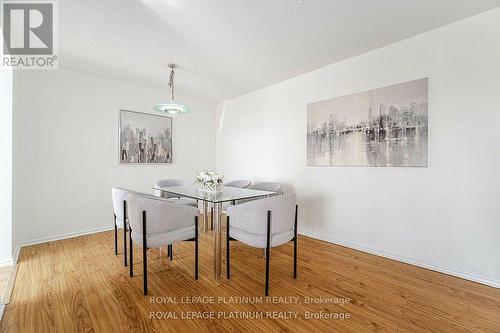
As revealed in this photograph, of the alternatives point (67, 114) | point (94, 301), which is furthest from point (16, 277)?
point (67, 114)

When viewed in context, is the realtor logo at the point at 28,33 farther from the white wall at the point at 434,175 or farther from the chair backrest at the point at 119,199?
the white wall at the point at 434,175

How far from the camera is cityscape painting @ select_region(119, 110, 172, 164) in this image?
13.1 ft

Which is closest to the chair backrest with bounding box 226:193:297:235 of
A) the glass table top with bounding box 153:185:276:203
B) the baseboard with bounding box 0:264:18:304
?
the glass table top with bounding box 153:185:276:203

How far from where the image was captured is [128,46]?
2.74 m

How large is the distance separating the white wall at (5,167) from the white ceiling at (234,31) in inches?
30.6

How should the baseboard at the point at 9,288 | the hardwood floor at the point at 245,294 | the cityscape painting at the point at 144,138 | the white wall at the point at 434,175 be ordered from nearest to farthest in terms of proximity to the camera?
1. the hardwood floor at the point at 245,294
2. the baseboard at the point at 9,288
3. the white wall at the point at 434,175
4. the cityscape painting at the point at 144,138

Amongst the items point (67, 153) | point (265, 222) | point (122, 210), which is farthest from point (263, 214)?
point (67, 153)

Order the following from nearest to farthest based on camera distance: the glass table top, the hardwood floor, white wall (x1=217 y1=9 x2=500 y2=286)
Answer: the hardwood floor
white wall (x1=217 y1=9 x2=500 y2=286)
the glass table top

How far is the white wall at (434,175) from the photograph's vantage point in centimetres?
216

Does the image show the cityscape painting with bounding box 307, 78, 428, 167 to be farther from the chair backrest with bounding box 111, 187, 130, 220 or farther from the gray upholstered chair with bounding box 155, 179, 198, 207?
the chair backrest with bounding box 111, 187, 130, 220

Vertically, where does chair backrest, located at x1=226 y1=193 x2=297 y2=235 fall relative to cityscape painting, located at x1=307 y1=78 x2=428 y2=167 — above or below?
below

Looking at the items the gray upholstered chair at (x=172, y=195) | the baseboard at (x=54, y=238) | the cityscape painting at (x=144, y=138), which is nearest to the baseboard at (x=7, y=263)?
the baseboard at (x=54, y=238)

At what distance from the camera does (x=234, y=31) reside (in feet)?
7.93

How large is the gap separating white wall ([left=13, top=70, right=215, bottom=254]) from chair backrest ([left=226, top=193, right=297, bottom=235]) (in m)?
2.76
